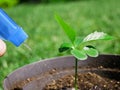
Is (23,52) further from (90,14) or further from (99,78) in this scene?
(90,14)

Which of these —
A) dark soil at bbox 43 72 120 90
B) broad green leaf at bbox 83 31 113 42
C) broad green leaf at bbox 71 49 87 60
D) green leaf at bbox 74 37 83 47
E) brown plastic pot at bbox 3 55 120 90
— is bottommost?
dark soil at bbox 43 72 120 90

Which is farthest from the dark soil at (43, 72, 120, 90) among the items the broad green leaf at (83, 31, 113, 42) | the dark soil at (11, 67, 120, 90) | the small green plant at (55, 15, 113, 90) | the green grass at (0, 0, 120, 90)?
the green grass at (0, 0, 120, 90)

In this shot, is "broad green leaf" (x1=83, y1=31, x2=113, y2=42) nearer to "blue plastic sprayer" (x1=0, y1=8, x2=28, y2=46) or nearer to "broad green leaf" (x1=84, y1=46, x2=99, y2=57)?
"broad green leaf" (x1=84, y1=46, x2=99, y2=57)

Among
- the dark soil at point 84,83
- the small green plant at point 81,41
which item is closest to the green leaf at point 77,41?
the small green plant at point 81,41

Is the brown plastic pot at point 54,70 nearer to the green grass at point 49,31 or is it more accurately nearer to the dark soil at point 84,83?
the dark soil at point 84,83

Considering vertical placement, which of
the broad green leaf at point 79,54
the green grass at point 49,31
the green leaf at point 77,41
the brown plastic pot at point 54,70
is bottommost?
the green grass at point 49,31

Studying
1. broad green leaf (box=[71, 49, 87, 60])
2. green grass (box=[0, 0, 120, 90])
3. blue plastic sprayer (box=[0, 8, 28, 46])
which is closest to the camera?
broad green leaf (box=[71, 49, 87, 60])
